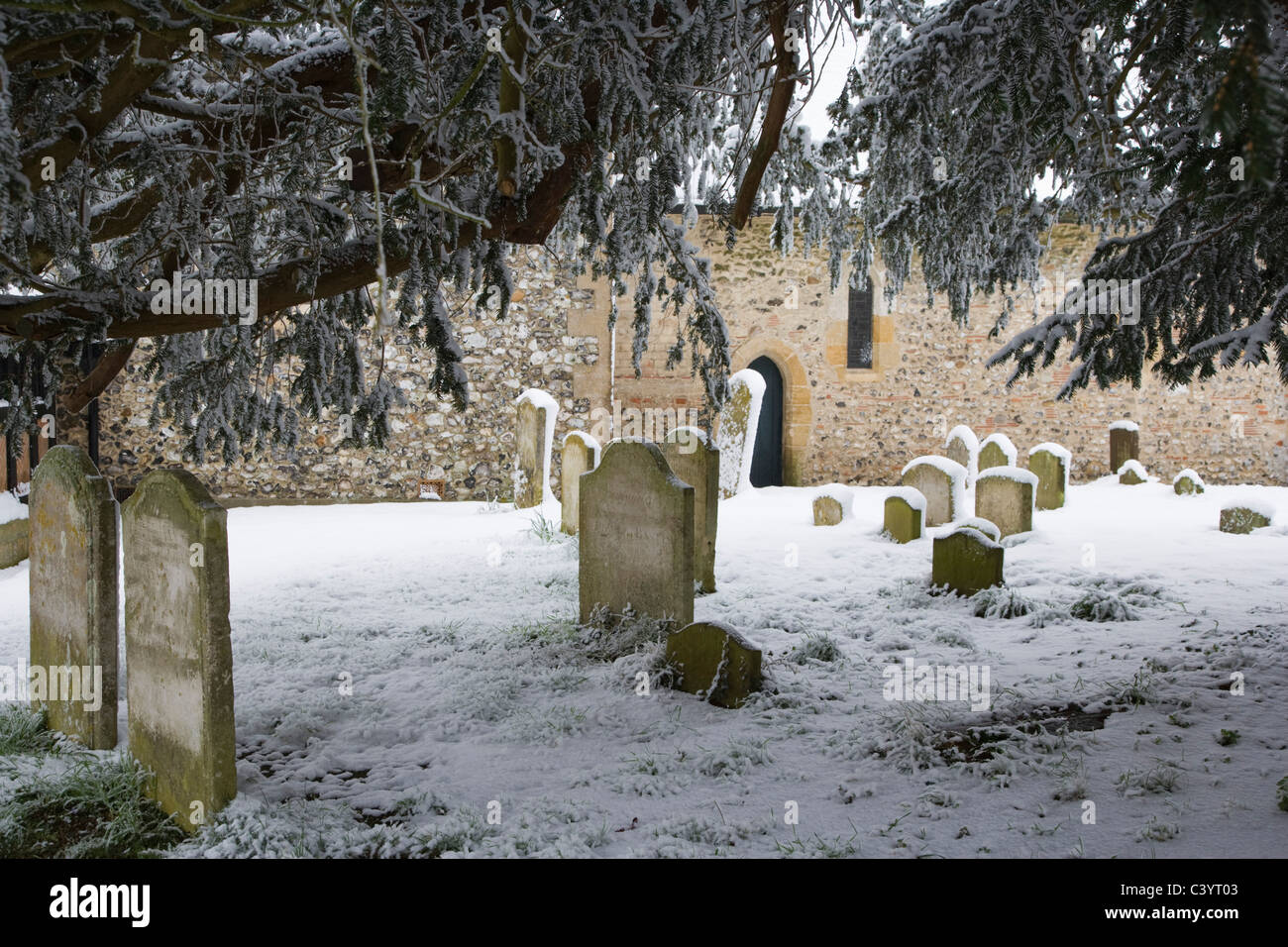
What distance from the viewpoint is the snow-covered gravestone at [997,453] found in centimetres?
978

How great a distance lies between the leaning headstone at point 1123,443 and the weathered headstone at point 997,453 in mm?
3763

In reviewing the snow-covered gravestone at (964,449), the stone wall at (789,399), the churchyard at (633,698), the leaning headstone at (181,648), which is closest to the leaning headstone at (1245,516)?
the churchyard at (633,698)

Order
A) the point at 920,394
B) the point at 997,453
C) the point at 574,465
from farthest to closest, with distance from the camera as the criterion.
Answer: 1. the point at 920,394
2. the point at 997,453
3. the point at 574,465

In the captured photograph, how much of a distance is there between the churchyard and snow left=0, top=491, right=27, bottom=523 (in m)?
1.05

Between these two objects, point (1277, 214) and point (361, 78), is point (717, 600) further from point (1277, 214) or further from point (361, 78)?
point (361, 78)

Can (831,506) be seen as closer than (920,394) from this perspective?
Yes

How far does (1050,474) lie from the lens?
9.59m

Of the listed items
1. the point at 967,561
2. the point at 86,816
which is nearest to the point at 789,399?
the point at 967,561

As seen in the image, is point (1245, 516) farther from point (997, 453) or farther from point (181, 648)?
point (181, 648)

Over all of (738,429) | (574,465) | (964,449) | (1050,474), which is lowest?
(1050,474)

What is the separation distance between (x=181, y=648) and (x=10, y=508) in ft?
20.0

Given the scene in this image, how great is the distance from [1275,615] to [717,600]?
330cm
